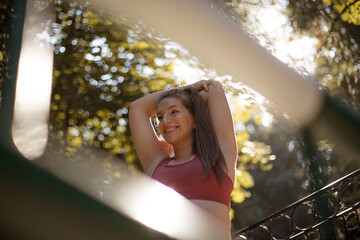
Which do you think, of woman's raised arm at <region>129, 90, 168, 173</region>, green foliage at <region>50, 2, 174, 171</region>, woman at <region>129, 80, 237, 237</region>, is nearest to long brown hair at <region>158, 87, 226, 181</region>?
woman at <region>129, 80, 237, 237</region>

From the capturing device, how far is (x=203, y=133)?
224 cm

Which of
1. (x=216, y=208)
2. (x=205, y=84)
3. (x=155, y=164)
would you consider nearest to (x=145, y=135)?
(x=155, y=164)

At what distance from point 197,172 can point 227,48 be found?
65cm

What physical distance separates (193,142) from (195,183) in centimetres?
40

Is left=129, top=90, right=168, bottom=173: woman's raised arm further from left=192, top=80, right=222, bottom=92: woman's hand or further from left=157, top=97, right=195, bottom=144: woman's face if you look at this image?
left=192, top=80, right=222, bottom=92: woman's hand

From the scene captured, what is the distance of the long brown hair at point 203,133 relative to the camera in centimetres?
205

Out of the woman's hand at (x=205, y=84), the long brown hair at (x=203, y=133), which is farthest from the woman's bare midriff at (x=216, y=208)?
the woman's hand at (x=205, y=84)

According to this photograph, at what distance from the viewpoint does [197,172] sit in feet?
6.66

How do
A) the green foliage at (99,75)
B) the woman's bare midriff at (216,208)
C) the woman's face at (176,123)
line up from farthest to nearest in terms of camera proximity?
1. the green foliage at (99,75)
2. the woman's face at (176,123)
3. the woman's bare midriff at (216,208)

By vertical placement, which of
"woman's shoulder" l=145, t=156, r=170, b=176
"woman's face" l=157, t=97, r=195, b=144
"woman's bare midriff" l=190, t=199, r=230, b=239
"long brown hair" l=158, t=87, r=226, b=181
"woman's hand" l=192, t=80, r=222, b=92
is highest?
"woman's hand" l=192, t=80, r=222, b=92

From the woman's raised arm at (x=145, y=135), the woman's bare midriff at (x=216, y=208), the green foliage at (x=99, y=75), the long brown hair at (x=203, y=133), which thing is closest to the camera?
the woman's bare midriff at (x=216, y=208)

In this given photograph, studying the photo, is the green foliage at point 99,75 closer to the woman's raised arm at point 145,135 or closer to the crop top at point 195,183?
the woman's raised arm at point 145,135

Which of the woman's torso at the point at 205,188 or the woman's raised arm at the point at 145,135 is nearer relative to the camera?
the woman's torso at the point at 205,188

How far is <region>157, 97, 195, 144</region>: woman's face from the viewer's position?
231 cm
